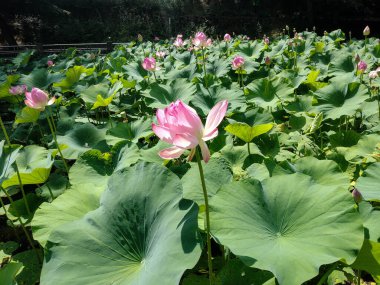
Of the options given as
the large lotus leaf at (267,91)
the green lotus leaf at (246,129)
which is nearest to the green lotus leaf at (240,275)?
the green lotus leaf at (246,129)

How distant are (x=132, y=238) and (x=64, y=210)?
0.37 meters

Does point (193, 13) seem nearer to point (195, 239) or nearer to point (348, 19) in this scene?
point (348, 19)

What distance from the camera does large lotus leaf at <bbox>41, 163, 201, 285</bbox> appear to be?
0.77m

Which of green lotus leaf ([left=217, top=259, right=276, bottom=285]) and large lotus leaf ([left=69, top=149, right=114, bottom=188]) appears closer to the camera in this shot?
green lotus leaf ([left=217, top=259, right=276, bottom=285])

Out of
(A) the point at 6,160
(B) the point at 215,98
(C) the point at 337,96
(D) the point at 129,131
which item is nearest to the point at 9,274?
(A) the point at 6,160

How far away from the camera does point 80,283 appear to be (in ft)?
2.58

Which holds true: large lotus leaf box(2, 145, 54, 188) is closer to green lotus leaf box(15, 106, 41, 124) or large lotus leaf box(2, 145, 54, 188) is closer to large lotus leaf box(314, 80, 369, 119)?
green lotus leaf box(15, 106, 41, 124)

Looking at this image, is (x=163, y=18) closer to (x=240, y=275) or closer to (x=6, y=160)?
(x=6, y=160)

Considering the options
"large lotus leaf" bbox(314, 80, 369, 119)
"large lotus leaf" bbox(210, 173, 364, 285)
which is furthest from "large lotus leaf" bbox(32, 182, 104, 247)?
"large lotus leaf" bbox(314, 80, 369, 119)

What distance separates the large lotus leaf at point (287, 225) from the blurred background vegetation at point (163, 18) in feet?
40.7

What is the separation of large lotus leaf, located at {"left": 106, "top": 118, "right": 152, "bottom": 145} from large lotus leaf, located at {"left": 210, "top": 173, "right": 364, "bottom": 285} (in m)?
0.94

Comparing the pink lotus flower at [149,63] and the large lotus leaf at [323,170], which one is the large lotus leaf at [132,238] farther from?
the pink lotus flower at [149,63]

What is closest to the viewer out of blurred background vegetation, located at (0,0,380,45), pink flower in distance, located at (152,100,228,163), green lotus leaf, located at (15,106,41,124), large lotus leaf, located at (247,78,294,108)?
pink flower in distance, located at (152,100,228,163)

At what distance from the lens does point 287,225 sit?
861mm
